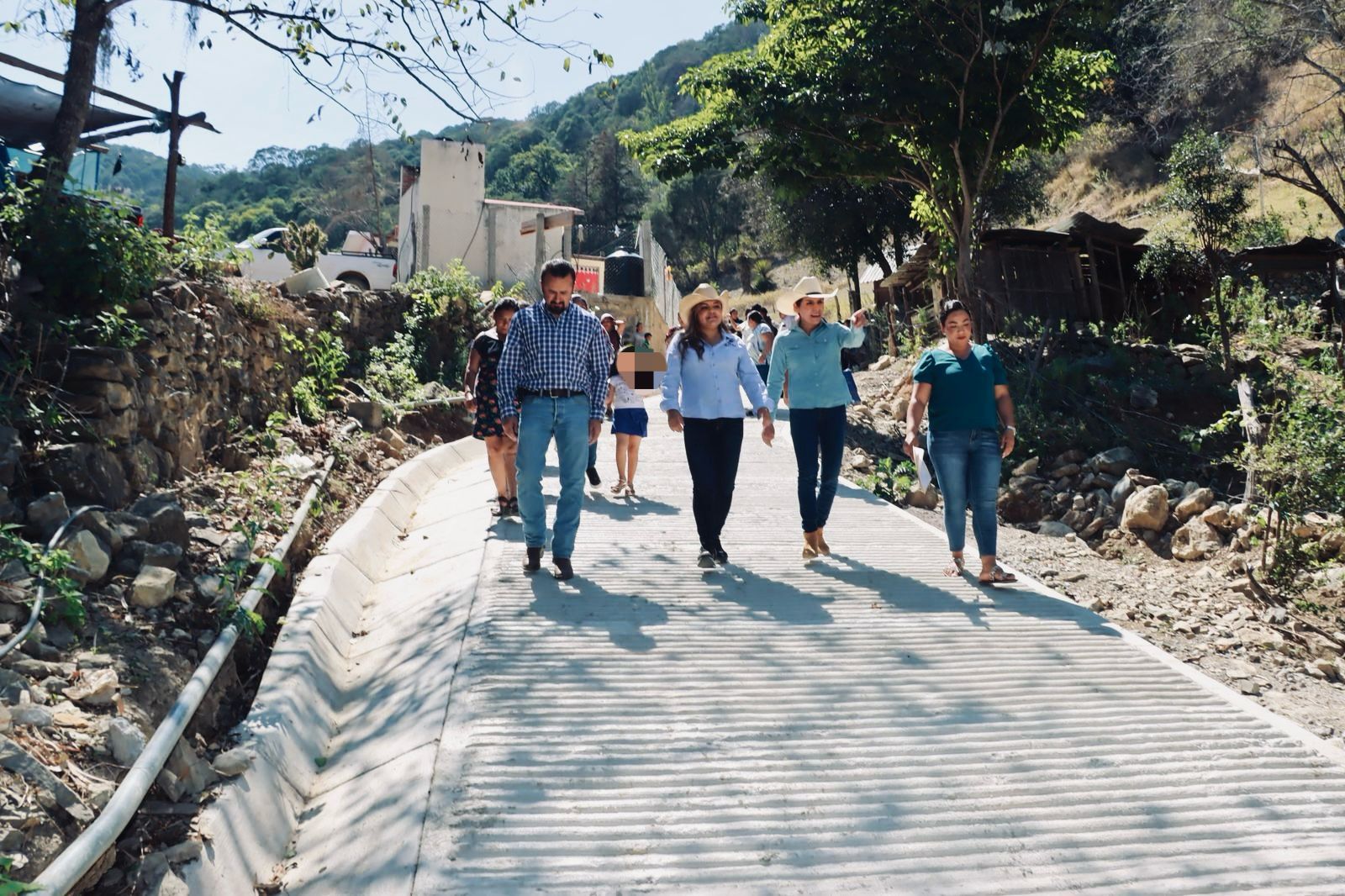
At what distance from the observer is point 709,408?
255 inches

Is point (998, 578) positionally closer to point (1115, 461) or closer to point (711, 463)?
point (711, 463)

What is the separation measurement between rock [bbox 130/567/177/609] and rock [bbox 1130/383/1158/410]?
548 inches

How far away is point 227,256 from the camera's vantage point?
8.29 metres

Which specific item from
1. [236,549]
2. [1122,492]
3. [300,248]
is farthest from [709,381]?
[300,248]

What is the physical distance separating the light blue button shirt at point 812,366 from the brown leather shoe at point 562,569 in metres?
1.75

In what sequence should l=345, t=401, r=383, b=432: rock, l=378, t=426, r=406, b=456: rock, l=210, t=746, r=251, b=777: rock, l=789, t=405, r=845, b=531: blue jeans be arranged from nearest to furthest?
l=210, t=746, r=251, b=777: rock, l=789, t=405, r=845, b=531: blue jeans, l=378, t=426, r=406, b=456: rock, l=345, t=401, r=383, b=432: rock

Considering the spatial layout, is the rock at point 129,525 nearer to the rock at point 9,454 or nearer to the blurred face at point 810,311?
the rock at point 9,454

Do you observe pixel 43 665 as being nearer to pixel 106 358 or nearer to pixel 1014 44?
pixel 106 358

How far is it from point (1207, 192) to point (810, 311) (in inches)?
599

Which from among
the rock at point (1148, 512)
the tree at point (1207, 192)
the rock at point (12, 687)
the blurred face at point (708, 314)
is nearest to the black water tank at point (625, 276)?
the tree at point (1207, 192)

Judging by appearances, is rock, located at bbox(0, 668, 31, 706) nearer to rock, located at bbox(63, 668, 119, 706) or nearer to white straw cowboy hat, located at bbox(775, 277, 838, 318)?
rock, located at bbox(63, 668, 119, 706)

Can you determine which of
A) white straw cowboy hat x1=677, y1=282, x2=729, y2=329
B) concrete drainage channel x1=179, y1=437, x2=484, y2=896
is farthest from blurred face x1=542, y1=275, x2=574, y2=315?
concrete drainage channel x1=179, y1=437, x2=484, y2=896

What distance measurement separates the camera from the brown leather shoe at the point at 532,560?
627 cm

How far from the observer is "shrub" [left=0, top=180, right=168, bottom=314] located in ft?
19.6
